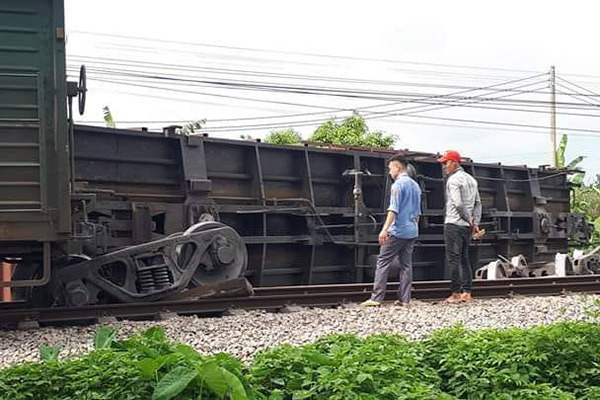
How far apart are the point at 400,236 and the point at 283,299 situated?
5.30 feet

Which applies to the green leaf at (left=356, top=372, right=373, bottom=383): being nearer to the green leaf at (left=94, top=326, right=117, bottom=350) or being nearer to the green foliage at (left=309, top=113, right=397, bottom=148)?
the green leaf at (left=94, top=326, right=117, bottom=350)

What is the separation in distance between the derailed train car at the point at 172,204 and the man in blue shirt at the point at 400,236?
5.64ft

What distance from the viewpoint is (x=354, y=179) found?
11844mm

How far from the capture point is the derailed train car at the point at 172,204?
270 inches

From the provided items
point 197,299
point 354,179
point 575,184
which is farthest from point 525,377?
point 575,184

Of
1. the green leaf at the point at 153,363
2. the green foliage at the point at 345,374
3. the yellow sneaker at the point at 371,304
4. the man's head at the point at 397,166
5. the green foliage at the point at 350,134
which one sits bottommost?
the yellow sneaker at the point at 371,304

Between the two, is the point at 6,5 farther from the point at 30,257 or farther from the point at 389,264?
the point at 389,264

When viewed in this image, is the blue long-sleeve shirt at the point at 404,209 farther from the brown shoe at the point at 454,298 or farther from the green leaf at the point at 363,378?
the green leaf at the point at 363,378

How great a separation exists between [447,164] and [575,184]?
8.32m

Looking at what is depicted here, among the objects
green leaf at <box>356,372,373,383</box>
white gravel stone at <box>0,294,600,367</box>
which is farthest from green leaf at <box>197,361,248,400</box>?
white gravel stone at <box>0,294,600,367</box>

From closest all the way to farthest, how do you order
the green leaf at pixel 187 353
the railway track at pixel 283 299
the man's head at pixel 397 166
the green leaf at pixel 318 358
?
1. the green leaf at pixel 187 353
2. the green leaf at pixel 318 358
3. the railway track at pixel 283 299
4. the man's head at pixel 397 166

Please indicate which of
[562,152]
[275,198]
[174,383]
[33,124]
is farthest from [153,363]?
[562,152]

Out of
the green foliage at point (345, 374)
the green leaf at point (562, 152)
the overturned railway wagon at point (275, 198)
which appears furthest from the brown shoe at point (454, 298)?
the green leaf at point (562, 152)

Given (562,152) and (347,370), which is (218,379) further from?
(562,152)
